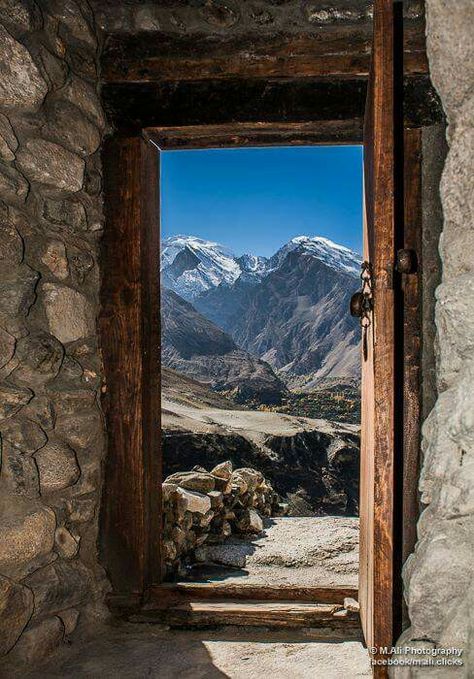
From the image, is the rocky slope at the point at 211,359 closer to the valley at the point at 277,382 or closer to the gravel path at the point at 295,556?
the valley at the point at 277,382

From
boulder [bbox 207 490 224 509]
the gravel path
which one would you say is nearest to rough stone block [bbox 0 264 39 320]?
Result: the gravel path

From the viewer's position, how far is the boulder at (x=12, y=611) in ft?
5.82

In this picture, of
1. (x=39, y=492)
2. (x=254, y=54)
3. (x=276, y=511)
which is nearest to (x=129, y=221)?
(x=254, y=54)

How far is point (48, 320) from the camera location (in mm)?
2004

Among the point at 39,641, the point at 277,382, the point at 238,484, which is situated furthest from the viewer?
the point at 277,382

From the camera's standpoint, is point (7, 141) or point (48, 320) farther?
point (48, 320)

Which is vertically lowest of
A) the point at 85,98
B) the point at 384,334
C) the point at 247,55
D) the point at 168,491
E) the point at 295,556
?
the point at 295,556

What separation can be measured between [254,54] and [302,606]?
7.48ft

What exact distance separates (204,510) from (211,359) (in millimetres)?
31226

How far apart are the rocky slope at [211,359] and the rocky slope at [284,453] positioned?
1275 cm

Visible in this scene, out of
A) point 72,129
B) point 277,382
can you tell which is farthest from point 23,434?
point 277,382

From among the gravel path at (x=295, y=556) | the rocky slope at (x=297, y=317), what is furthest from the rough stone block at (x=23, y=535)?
the rocky slope at (x=297, y=317)

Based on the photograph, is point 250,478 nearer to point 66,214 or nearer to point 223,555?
point 223,555

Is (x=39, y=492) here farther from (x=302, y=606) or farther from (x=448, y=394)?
(x=448, y=394)
